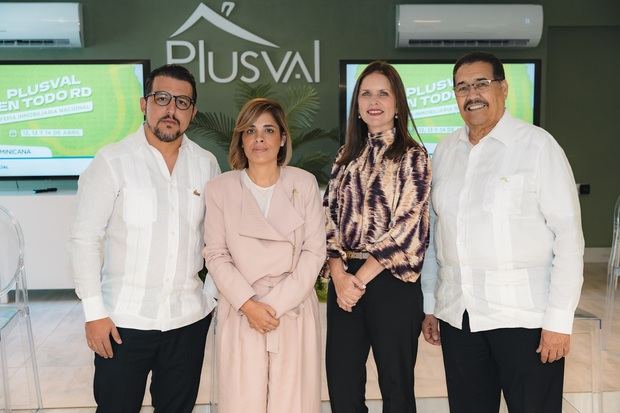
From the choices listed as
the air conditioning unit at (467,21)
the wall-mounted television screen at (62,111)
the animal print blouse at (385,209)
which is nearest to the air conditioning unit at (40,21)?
the wall-mounted television screen at (62,111)

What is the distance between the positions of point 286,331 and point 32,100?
441 cm

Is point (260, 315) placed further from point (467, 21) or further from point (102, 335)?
point (467, 21)

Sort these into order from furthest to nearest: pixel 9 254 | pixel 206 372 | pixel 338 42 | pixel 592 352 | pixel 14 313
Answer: pixel 338 42, pixel 206 372, pixel 9 254, pixel 14 313, pixel 592 352

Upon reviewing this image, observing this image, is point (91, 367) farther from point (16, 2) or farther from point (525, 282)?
point (16, 2)

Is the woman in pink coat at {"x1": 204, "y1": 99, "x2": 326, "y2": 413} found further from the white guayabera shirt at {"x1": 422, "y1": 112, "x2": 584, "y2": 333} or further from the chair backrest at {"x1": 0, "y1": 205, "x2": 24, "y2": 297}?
the chair backrest at {"x1": 0, "y1": 205, "x2": 24, "y2": 297}

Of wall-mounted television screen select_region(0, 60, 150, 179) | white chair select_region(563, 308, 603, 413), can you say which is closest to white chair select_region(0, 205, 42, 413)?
wall-mounted television screen select_region(0, 60, 150, 179)

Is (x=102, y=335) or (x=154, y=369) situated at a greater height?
(x=102, y=335)

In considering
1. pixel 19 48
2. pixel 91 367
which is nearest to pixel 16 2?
pixel 19 48

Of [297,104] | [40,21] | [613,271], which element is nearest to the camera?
[613,271]

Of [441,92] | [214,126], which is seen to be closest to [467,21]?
[441,92]

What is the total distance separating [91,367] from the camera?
3551mm

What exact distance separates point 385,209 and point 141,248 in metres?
0.86

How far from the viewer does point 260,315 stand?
75.0 inches

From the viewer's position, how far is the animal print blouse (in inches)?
A: 75.3
